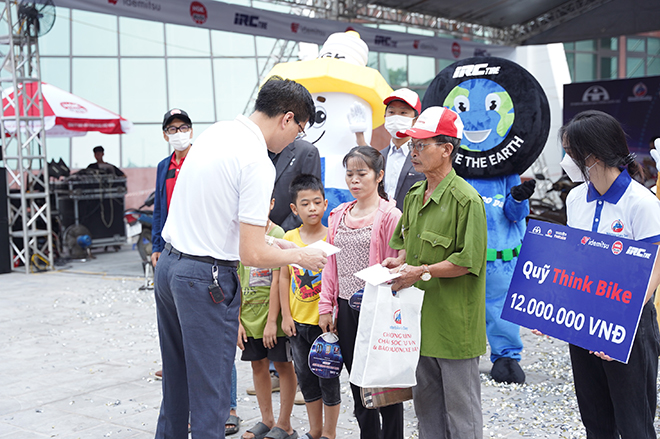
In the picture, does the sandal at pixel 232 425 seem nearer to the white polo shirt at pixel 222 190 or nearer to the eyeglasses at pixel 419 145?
the white polo shirt at pixel 222 190

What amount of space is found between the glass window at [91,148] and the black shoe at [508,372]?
49.1 feet

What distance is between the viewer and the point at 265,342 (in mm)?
3309

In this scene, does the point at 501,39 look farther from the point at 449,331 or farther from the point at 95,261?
the point at 449,331

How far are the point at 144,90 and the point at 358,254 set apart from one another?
15925 mm

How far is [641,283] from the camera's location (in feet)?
7.13

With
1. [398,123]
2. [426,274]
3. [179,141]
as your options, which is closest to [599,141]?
[426,274]

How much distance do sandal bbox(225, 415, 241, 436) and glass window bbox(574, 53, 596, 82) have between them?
65.6 feet

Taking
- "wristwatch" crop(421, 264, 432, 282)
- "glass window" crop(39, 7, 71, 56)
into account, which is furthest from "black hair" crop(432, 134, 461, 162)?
"glass window" crop(39, 7, 71, 56)

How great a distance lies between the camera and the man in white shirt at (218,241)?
2.26 metres

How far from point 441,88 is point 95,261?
8.49m

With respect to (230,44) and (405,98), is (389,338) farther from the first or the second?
(230,44)

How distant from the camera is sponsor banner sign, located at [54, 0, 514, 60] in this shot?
8602mm

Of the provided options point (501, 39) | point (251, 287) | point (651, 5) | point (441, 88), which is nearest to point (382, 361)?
point (251, 287)

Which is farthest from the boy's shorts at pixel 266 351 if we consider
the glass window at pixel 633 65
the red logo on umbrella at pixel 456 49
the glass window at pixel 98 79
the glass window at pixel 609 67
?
the glass window at pixel 633 65
